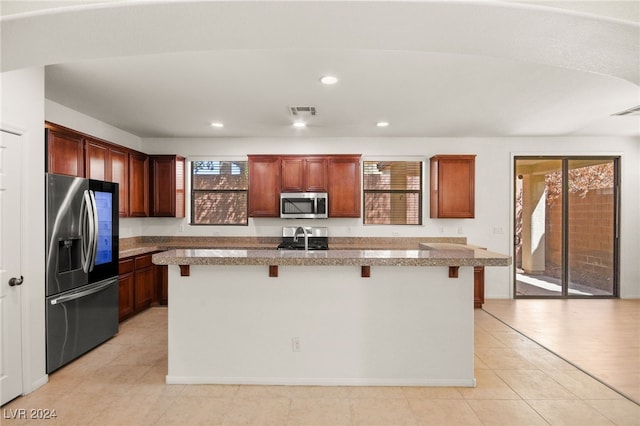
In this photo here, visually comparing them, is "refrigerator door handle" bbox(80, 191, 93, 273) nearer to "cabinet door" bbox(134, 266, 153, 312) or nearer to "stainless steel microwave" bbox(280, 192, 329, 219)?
"cabinet door" bbox(134, 266, 153, 312)

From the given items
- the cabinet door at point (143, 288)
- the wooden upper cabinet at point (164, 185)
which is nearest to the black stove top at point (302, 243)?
the wooden upper cabinet at point (164, 185)

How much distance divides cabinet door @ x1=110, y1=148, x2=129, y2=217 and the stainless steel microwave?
2175mm

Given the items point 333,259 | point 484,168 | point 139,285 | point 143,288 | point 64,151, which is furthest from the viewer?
point 484,168

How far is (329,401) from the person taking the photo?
2.57 meters

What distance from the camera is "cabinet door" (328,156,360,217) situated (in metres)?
5.48

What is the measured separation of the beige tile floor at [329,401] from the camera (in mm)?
2357

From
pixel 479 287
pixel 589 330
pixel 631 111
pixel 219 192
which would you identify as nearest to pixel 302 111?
pixel 219 192

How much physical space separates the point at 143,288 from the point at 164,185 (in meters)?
1.60

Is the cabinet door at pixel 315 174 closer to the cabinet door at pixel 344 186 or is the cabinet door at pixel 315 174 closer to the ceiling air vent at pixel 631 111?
the cabinet door at pixel 344 186

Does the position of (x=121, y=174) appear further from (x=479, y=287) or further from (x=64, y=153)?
(x=479, y=287)

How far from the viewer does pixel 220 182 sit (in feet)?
19.5

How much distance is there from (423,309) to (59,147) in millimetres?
3767

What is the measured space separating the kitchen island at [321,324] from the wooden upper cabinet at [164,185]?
2.89m

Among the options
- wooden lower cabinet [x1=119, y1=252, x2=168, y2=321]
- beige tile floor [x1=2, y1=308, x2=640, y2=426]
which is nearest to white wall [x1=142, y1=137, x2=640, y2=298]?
wooden lower cabinet [x1=119, y1=252, x2=168, y2=321]
